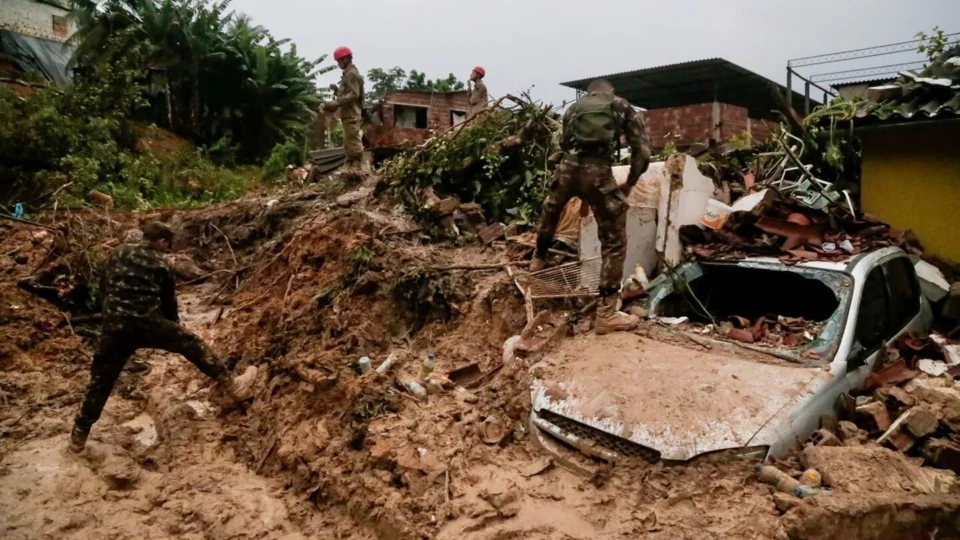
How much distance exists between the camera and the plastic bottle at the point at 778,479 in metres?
3.10

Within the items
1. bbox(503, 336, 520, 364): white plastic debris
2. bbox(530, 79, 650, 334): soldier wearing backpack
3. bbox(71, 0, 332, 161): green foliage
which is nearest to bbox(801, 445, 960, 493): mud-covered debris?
bbox(530, 79, 650, 334): soldier wearing backpack

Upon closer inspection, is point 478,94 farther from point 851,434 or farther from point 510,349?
point 851,434

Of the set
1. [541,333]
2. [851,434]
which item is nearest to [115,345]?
[541,333]

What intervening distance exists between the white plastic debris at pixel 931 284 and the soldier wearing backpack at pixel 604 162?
2661mm

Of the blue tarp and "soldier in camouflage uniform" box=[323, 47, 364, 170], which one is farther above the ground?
the blue tarp

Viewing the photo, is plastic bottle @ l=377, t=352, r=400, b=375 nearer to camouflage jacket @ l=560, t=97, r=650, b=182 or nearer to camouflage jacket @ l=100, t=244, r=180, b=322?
camouflage jacket @ l=100, t=244, r=180, b=322

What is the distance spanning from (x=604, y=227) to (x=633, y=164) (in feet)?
1.88

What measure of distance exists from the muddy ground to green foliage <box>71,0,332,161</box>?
451 inches

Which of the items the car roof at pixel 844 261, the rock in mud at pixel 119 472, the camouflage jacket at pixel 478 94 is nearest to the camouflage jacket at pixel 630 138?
the car roof at pixel 844 261

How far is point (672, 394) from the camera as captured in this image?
3568mm

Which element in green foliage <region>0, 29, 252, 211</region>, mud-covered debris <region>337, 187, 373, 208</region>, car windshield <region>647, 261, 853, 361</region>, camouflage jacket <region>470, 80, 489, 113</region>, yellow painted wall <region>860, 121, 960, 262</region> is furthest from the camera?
camouflage jacket <region>470, 80, 489, 113</region>

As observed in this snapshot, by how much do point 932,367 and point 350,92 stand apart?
8024mm

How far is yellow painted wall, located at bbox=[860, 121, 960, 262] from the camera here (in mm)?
6461

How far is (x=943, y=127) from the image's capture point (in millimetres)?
6484
